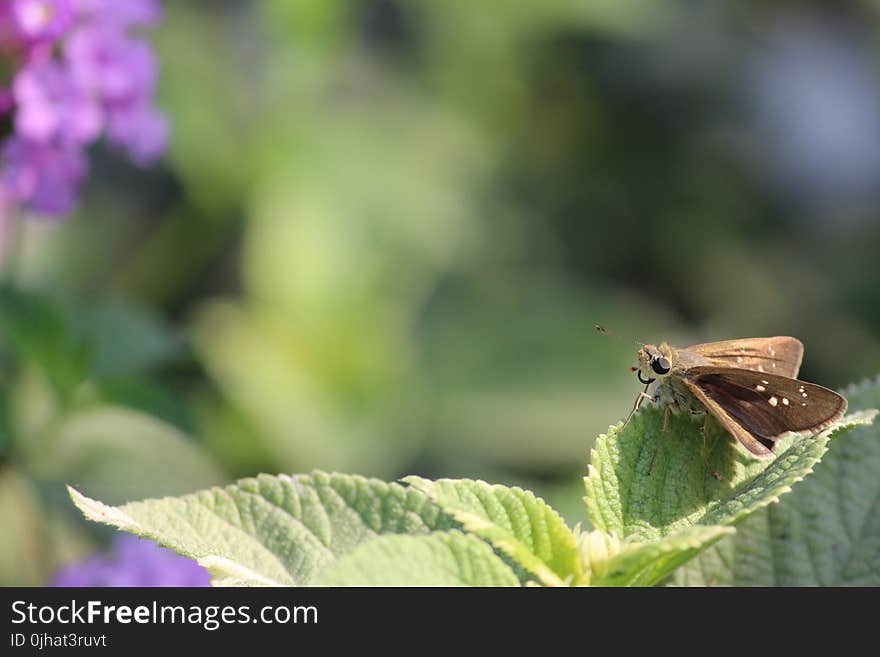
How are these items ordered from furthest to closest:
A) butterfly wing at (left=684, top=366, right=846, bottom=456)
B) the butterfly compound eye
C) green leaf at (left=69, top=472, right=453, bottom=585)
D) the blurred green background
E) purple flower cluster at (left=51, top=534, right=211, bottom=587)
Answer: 1. the blurred green background
2. purple flower cluster at (left=51, top=534, right=211, bottom=587)
3. the butterfly compound eye
4. butterfly wing at (left=684, top=366, right=846, bottom=456)
5. green leaf at (left=69, top=472, right=453, bottom=585)

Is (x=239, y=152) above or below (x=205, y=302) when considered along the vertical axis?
above

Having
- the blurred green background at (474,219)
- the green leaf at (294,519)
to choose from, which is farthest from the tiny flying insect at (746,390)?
the blurred green background at (474,219)

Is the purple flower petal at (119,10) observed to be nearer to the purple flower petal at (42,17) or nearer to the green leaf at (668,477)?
the purple flower petal at (42,17)

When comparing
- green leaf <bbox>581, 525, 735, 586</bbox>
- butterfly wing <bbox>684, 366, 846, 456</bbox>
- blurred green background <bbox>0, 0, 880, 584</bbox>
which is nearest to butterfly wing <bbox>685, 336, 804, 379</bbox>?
butterfly wing <bbox>684, 366, 846, 456</bbox>

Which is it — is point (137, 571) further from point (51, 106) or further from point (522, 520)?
point (522, 520)

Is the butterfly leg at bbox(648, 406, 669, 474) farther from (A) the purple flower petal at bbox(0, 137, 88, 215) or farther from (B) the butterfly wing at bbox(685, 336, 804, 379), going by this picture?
(A) the purple flower petal at bbox(0, 137, 88, 215)
